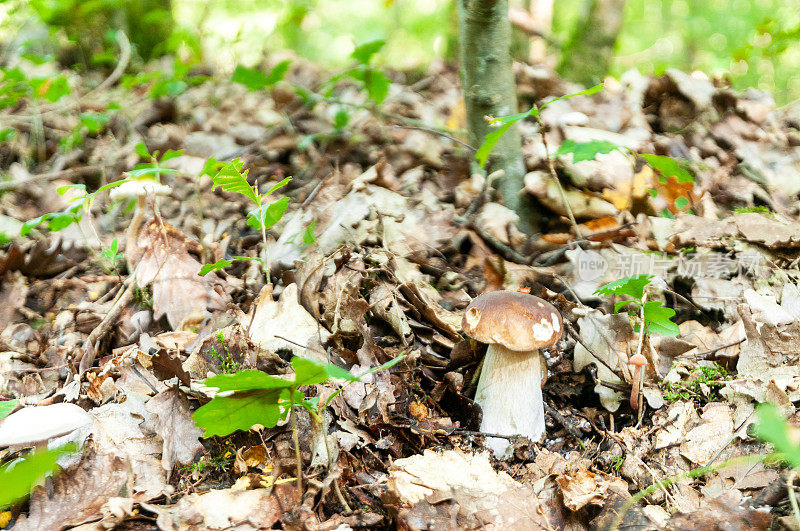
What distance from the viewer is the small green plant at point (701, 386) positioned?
2.26 metres

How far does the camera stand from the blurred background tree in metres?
5.68

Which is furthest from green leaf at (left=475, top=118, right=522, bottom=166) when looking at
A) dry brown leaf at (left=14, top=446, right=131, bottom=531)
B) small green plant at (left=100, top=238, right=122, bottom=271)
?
small green plant at (left=100, top=238, right=122, bottom=271)

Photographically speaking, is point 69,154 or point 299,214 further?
point 69,154

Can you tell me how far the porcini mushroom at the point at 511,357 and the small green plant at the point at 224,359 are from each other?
40.7 inches

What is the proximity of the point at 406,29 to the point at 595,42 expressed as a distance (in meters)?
9.36

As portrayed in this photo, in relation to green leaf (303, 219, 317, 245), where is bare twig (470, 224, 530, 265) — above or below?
below

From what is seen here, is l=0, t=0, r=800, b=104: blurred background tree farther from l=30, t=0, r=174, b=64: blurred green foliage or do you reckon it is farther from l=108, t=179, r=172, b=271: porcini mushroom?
l=108, t=179, r=172, b=271: porcini mushroom

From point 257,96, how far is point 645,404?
16.4 feet

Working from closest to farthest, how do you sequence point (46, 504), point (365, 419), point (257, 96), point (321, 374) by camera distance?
point (321, 374) < point (46, 504) < point (365, 419) < point (257, 96)

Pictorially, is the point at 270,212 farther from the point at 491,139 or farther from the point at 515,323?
the point at 515,323

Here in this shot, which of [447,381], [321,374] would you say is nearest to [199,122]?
[447,381]

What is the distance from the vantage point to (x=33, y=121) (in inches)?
203

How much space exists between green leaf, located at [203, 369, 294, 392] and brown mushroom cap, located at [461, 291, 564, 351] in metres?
0.92

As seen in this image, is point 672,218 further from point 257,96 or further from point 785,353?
point 257,96
